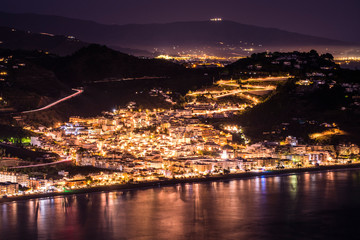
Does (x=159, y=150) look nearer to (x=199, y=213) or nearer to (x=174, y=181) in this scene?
(x=174, y=181)

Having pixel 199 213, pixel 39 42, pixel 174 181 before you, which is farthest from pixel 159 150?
pixel 39 42

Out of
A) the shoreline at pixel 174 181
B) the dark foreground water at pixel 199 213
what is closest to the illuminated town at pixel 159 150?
the shoreline at pixel 174 181

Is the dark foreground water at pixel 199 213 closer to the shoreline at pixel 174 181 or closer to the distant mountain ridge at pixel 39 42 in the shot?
the shoreline at pixel 174 181

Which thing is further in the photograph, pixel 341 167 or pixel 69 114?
pixel 69 114

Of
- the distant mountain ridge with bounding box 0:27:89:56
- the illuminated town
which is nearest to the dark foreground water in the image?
the illuminated town

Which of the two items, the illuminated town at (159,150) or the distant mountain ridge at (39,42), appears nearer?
the illuminated town at (159,150)

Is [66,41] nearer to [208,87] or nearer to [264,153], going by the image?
[208,87]

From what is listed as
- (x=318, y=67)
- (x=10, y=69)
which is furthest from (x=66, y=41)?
(x=318, y=67)

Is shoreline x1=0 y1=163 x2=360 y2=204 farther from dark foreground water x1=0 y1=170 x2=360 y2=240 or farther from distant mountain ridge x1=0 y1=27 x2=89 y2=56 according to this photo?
distant mountain ridge x1=0 y1=27 x2=89 y2=56
